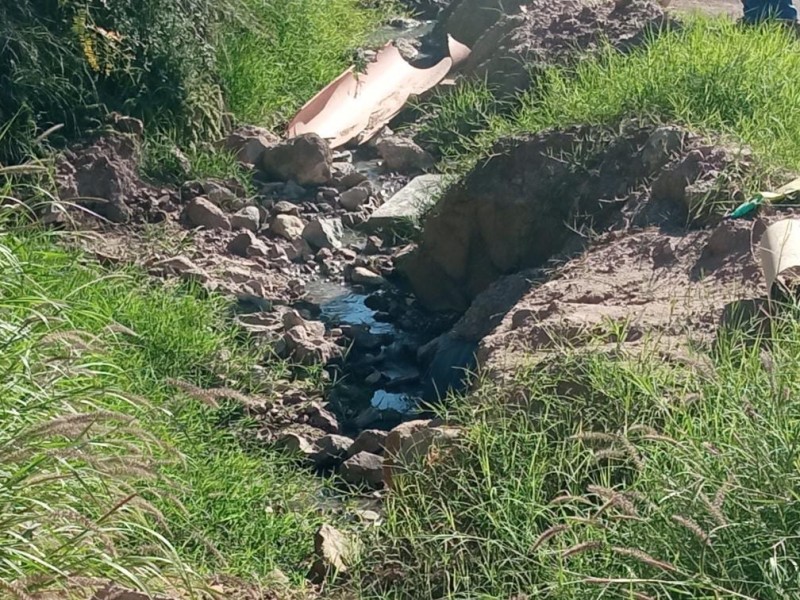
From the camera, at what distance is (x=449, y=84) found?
361 inches

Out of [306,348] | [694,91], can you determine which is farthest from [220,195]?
[694,91]

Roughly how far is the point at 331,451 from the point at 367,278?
2.03 metres

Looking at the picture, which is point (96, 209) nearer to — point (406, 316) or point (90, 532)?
point (406, 316)

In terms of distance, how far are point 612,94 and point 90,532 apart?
4.06m

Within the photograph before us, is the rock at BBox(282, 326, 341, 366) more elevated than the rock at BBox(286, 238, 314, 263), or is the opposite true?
the rock at BBox(282, 326, 341, 366)

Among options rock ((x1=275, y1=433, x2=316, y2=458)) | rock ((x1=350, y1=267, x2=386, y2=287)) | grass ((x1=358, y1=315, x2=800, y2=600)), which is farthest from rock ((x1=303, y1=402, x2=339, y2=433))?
rock ((x1=350, y1=267, x2=386, y2=287))

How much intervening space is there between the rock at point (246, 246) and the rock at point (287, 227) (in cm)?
27

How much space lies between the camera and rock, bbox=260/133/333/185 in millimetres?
8406

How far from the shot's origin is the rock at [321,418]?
575cm

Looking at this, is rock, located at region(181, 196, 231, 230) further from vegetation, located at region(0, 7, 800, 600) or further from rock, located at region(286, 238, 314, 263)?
vegetation, located at region(0, 7, 800, 600)

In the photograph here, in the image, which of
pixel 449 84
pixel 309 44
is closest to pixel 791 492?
pixel 449 84

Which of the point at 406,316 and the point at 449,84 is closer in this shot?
the point at 406,316

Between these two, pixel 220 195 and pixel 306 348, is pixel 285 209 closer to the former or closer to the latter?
pixel 220 195

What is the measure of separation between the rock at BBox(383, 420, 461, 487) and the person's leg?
440 centimetres
